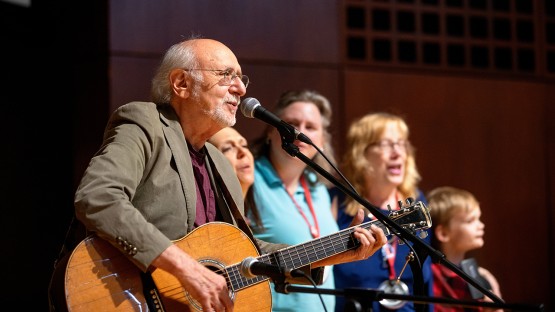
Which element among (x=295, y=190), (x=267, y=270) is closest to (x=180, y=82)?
(x=267, y=270)

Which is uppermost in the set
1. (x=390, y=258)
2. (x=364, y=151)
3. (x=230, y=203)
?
(x=364, y=151)

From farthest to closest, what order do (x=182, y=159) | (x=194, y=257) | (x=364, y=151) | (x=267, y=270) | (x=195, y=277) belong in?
(x=364, y=151) < (x=182, y=159) < (x=194, y=257) < (x=195, y=277) < (x=267, y=270)

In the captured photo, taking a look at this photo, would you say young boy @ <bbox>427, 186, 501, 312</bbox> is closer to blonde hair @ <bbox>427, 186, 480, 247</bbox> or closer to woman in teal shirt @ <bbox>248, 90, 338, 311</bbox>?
blonde hair @ <bbox>427, 186, 480, 247</bbox>

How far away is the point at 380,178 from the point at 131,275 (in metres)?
2.01

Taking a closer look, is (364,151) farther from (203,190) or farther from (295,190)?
(203,190)

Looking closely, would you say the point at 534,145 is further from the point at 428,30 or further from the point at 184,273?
the point at 184,273

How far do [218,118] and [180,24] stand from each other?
1.76m

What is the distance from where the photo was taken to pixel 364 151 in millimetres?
4523

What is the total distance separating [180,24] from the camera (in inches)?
186

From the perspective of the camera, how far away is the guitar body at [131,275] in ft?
8.55

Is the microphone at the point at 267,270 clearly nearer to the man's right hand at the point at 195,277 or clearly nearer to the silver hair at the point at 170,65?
the man's right hand at the point at 195,277

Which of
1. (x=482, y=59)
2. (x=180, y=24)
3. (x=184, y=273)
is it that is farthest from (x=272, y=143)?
(x=482, y=59)

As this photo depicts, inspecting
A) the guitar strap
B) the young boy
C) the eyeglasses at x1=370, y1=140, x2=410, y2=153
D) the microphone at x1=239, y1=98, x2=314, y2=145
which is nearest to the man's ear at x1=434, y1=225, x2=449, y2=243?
the young boy

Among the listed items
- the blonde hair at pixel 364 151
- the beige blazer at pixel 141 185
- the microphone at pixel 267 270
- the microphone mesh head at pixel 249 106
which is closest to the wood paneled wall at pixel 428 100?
the blonde hair at pixel 364 151
